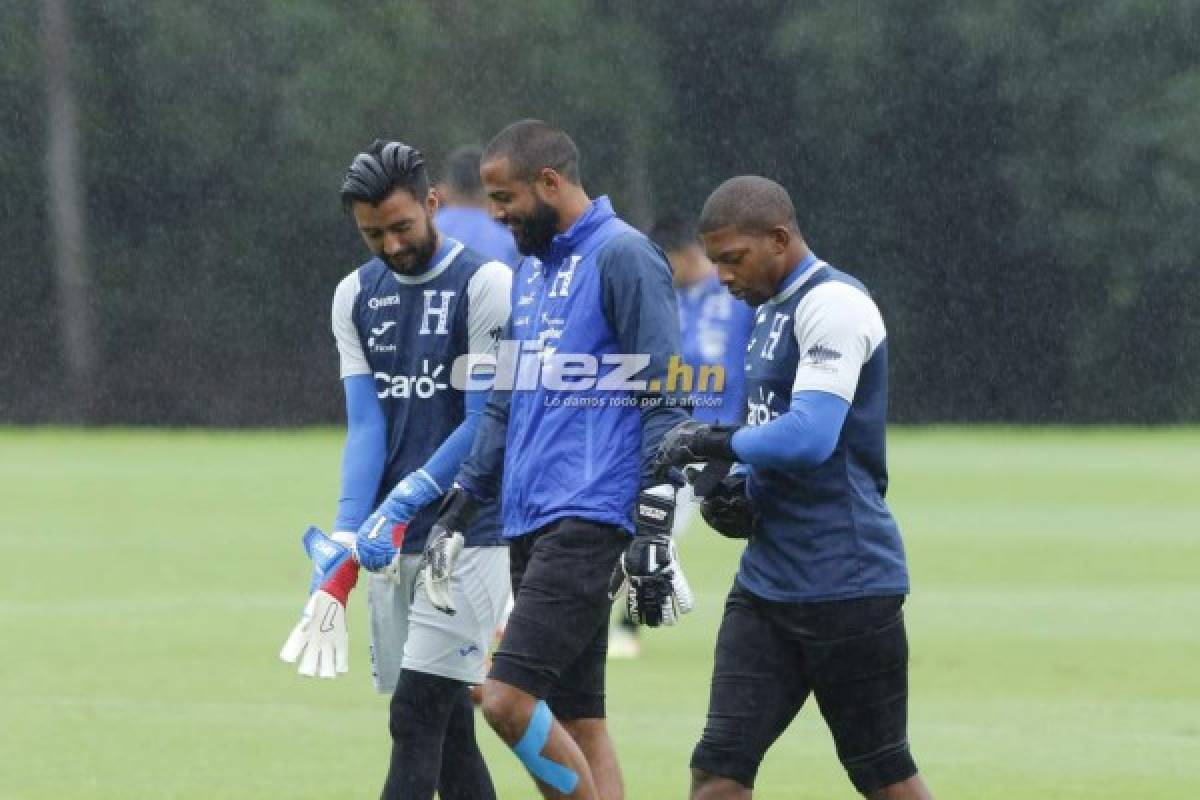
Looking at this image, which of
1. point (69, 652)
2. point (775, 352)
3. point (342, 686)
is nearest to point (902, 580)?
point (775, 352)

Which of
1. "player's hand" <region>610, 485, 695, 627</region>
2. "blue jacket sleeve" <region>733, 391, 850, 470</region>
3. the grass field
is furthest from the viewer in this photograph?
the grass field

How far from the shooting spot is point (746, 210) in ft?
22.5

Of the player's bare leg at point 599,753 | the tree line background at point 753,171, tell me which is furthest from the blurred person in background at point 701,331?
the tree line background at point 753,171

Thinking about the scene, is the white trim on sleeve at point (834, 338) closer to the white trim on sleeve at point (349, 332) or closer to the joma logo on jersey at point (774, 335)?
the joma logo on jersey at point (774, 335)

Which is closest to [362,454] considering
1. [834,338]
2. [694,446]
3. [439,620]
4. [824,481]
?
[439,620]

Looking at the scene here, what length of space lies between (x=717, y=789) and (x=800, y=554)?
68cm

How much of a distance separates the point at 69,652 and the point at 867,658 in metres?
7.23

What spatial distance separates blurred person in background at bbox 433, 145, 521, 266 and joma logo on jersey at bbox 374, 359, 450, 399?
169 inches

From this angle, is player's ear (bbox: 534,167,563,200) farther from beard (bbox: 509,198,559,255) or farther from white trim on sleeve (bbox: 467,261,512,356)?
white trim on sleeve (bbox: 467,261,512,356)

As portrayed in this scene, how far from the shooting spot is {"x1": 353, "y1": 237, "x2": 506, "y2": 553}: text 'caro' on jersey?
25.2ft

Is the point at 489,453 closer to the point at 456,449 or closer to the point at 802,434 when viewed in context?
the point at 456,449

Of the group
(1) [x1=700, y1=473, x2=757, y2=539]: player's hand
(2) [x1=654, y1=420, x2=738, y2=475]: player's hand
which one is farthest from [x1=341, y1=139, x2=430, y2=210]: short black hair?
(1) [x1=700, y1=473, x2=757, y2=539]: player's hand

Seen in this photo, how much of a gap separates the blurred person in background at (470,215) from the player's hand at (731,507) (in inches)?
207

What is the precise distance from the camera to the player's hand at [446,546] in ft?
24.3
